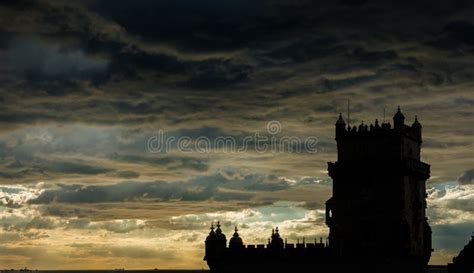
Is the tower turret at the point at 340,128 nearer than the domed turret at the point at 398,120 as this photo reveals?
No

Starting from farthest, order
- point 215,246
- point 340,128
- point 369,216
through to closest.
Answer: point 215,246 → point 340,128 → point 369,216

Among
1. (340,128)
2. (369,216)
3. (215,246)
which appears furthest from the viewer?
(215,246)

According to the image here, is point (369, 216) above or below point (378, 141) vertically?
below

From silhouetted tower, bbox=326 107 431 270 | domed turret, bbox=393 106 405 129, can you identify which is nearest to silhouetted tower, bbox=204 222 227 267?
silhouetted tower, bbox=326 107 431 270

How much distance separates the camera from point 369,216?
91062mm

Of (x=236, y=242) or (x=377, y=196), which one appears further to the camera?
(x=236, y=242)

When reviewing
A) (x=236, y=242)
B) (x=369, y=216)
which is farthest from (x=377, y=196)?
(x=236, y=242)

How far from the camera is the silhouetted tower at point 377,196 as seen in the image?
295 feet

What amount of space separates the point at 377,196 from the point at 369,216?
2402mm

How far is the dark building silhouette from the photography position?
294ft

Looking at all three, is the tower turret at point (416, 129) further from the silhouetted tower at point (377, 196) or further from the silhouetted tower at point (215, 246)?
the silhouetted tower at point (215, 246)

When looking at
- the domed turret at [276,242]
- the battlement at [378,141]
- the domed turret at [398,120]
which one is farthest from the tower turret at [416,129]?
the domed turret at [276,242]

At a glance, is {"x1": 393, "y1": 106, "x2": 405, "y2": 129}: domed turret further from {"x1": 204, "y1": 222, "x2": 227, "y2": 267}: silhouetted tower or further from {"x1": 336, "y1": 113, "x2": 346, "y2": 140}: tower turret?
{"x1": 204, "y1": 222, "x2": 227, "y2": 267}: silhouetted tower

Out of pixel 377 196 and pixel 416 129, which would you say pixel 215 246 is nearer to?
pixel 377 196
